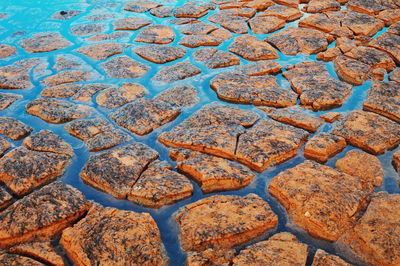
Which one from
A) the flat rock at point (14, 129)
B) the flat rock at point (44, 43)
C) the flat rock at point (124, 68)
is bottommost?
the flat rock at point (14, 129)

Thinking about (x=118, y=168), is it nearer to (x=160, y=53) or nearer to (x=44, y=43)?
(x=160, y=53)

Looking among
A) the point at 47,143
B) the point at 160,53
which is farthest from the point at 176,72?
the point at 47,143

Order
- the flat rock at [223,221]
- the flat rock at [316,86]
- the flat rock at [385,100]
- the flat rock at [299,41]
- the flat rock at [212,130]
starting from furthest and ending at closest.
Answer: the flat rock at [299,41], the flat rock at [316,86], the flat rock at [385,100], the flat rock at [212,130], the flat rock at [223,221]

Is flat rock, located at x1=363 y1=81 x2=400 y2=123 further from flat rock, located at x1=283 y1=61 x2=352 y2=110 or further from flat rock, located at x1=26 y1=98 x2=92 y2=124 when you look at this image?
flat rock, located at x1=26 y1=98 x2=92 y2=124

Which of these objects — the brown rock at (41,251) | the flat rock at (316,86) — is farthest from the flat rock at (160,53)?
the brown rock at (41,251)

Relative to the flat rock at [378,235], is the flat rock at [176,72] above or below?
above

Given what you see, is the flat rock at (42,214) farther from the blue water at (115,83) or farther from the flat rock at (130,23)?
the flat rock at (130,23)

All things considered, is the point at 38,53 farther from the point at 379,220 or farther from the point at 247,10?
the point at 379,220

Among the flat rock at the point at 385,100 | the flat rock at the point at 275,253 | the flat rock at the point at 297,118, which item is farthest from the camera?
the flat rock at the point at 385,100
